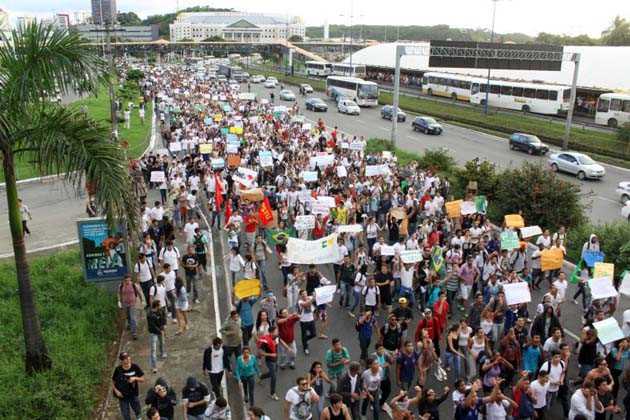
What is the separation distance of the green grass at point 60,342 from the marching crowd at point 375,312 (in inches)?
34.4

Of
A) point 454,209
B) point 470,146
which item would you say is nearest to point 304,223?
point 454,209

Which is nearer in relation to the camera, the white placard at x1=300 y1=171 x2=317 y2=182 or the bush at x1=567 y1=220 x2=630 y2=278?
the bush at x1=567 y1=220 x2=630 y2=278

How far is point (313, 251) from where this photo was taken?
13.2m

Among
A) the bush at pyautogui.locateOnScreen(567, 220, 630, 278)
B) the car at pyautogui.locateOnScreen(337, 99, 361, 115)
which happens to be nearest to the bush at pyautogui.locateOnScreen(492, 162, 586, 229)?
the bush at pyautogui.locateOnScreen(567, 220, 630, 278)

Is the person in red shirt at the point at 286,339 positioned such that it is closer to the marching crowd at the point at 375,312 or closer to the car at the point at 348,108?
the marching crowd at the point at 375,312

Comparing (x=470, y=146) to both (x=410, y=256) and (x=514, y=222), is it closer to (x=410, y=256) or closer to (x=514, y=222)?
(x=514, y=222)

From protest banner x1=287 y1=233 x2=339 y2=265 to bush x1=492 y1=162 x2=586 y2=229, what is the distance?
8483 millimetres

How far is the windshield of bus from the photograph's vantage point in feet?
197

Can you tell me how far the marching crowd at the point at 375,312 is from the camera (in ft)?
27.5

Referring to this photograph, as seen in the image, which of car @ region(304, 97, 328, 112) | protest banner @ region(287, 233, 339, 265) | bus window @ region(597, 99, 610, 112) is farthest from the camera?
car @ region(304, 97, 328, 112)

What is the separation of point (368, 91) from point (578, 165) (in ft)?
109

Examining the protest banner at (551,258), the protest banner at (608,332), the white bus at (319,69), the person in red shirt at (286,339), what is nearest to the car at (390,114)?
the protest banner at (551,258)

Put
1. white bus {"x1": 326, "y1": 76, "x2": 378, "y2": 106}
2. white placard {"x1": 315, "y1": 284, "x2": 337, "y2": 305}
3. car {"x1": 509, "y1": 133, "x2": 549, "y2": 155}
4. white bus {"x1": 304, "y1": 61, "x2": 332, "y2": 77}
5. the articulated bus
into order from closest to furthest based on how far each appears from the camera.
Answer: white placard {"x1": 315, "y1": 284, "x2": 337, "y2": 305} → car {"x1": 509, "y1": 133, "x2": 549, "y2": 155} → the articulated bus → white bus {"x1": 326, "y1": 76, "x2": 378, "y2": 106} → white bus {"x1": 304, "y1": 61, "x2": 332, "y2": 77}

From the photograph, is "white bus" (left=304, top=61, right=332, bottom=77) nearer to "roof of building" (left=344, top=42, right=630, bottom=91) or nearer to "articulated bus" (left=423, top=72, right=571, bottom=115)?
"roof of building" (left=344, top=42, right=630, bottom=91)
